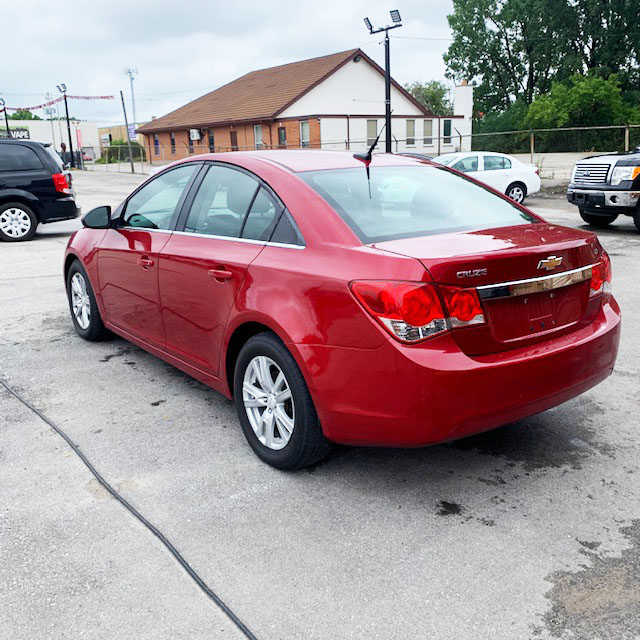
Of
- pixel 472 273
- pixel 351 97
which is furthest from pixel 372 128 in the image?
pixel 472 273

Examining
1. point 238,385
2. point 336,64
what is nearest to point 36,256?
point 238,385

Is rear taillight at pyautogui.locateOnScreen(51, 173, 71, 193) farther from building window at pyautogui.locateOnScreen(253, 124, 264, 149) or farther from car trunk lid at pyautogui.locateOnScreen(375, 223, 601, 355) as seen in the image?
building window at pyautogui.locateOnScreen(253, 124, 264, 149)

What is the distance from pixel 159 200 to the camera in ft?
15.0

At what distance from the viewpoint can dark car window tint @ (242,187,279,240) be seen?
11.5 ft

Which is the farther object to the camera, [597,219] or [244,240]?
[597,219]

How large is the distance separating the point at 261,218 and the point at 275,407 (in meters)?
0.97

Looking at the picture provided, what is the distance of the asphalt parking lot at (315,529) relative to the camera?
240 cm

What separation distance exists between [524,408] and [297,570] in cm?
120

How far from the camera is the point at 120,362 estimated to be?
206 inches

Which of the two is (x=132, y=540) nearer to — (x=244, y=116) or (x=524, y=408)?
(x=524, y=408)

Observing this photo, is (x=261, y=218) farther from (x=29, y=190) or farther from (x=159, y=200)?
Result: (x=29, y=190)

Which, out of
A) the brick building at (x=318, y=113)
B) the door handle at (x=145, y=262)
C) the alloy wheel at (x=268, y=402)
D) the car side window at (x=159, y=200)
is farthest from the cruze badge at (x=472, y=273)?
the brick building at (x=318, y=113)

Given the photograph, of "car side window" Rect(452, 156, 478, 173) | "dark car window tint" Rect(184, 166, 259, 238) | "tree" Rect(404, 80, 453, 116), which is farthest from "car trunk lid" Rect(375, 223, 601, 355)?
"tree" Rect(404, 80, 453, 116)

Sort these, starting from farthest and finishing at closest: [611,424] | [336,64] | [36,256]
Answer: [336,64], [36,256], [611,424]
